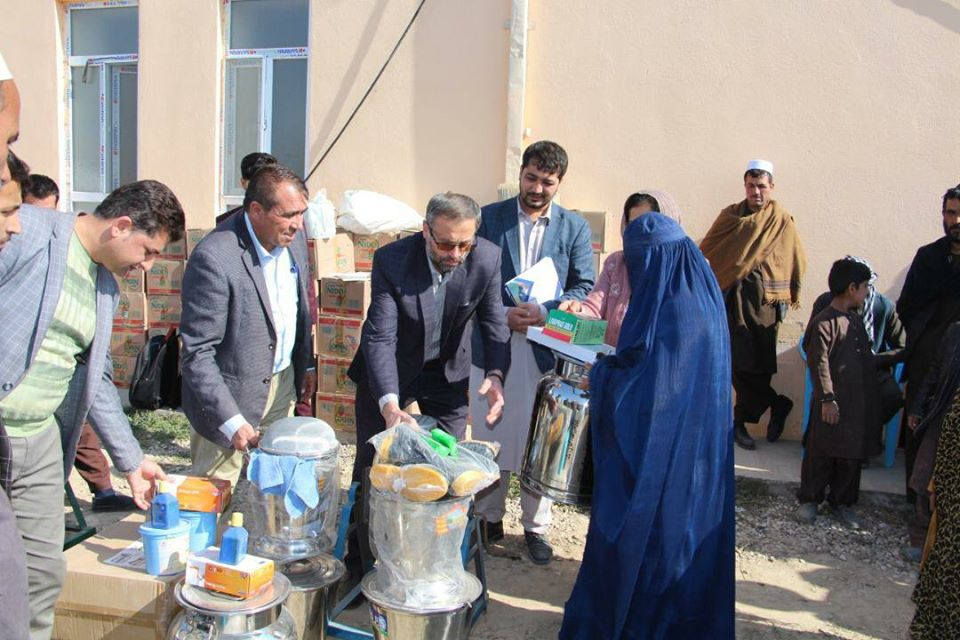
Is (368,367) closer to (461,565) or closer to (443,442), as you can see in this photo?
(443,442)

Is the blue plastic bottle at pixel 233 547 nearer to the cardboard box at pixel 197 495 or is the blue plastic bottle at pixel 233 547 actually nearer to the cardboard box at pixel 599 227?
the cardboard box at pixel 197 495

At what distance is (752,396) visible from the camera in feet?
17.9

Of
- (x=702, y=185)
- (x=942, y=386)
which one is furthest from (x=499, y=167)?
(x=942, y=386)

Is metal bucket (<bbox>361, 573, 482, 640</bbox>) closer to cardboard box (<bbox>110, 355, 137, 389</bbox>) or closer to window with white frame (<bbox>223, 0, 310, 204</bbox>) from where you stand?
cardboard box (<bbox>110, 355, 137, 389</bbox>)

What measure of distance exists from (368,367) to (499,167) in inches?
127

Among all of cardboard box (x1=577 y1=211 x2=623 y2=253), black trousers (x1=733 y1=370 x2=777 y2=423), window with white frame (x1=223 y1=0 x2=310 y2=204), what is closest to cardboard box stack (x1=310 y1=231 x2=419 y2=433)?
window with white frame (x1=223 y1=0 x2=310 y2=204)

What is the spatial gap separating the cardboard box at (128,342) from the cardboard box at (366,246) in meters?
1.83

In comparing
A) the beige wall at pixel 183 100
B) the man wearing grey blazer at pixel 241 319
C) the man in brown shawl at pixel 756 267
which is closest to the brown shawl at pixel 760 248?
the man in brown shawl at pixel 756 267

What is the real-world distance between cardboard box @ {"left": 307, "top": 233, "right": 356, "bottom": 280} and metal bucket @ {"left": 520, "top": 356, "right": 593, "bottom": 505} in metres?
2.71

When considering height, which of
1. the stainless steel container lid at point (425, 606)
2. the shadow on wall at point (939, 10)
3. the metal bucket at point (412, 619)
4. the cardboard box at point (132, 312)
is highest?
the shadow on wall at point (939, 10)

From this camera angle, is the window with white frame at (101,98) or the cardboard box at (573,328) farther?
the window with white frame at (101,98)

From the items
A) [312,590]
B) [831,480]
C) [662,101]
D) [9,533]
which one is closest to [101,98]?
[662,101]

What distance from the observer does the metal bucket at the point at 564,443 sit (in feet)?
9.88

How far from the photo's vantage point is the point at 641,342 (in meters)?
2.71
